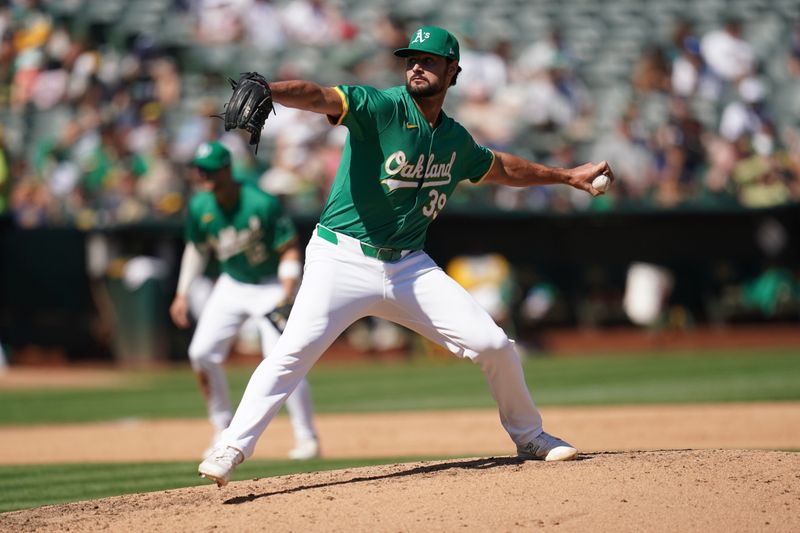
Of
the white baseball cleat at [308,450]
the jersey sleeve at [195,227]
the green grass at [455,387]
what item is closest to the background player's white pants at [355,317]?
the white baseball cleat at [308,450]

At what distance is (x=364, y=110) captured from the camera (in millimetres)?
5078

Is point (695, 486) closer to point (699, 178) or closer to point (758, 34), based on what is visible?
point (699, 178)

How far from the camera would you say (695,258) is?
1580cm

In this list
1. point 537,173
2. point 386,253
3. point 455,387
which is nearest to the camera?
point 386,253

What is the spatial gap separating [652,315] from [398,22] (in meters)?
5.93

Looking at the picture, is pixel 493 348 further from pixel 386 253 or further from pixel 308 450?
pixel 308 450

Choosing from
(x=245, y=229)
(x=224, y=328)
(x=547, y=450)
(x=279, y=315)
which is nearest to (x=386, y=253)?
(x=547, y=450)

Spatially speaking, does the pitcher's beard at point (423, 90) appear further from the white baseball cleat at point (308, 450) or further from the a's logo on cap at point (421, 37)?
the white baseball cleat at point (308, 450)

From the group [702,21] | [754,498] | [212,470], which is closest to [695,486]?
[754,498]

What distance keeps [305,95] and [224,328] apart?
3753 mm

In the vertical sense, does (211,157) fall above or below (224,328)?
Result: above

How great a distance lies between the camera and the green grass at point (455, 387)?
38.0ft

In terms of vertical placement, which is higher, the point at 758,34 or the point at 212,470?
the point at 758,34

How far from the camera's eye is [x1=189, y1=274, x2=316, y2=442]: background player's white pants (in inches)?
323
